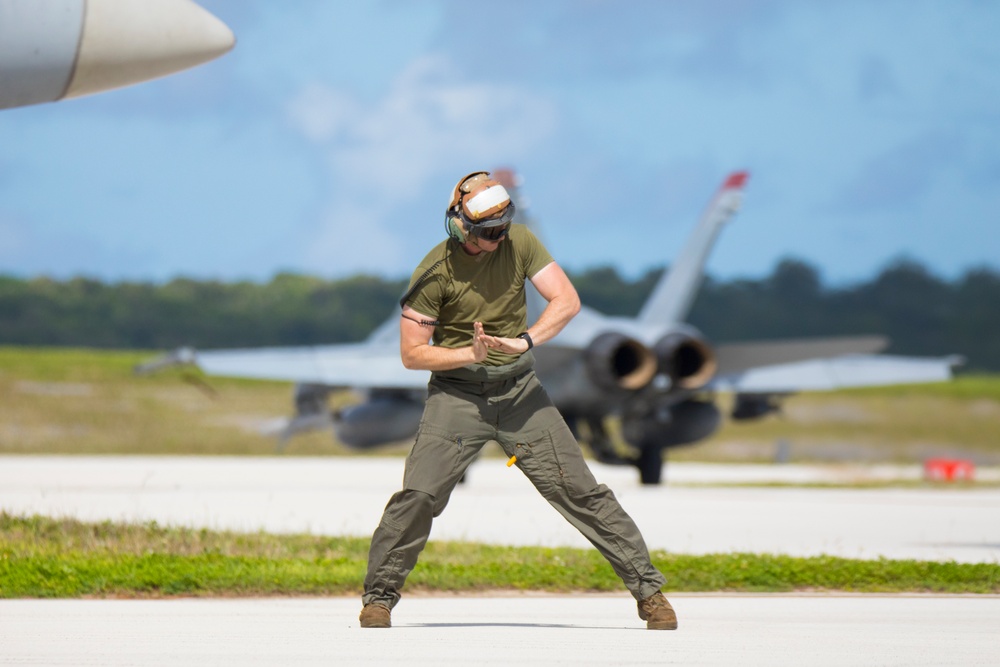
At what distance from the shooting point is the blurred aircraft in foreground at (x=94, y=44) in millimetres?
6766

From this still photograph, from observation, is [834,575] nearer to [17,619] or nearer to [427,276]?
[427,276]

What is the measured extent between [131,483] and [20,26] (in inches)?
613

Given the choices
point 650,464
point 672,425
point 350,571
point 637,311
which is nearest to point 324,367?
point 650,464

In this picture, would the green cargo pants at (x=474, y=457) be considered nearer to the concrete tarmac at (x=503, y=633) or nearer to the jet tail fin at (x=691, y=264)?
the concrete tarmac at (x=503, y=633)

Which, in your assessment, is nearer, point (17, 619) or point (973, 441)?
point (17, 619)

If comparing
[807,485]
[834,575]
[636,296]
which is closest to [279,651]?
[834,575]

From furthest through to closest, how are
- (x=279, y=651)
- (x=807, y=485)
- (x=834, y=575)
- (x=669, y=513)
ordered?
(x=807, y=485) → (x=669, y=513) → (x=834, y=575) → (x=279, y=651)

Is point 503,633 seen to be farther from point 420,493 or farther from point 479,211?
point 479,211

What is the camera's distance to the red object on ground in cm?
2894

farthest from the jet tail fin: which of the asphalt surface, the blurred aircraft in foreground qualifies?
the blurred aircraft in foreground

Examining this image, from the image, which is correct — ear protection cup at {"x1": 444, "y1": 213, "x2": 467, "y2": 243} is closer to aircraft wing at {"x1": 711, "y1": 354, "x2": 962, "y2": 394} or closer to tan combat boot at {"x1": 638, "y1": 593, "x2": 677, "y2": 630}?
tan combat boot at {"x1": 638, "y1": 593, "x2": 677, "y2": 630}

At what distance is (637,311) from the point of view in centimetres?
6072

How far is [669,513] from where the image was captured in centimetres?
1591

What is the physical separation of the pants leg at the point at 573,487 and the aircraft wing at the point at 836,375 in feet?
57.0
